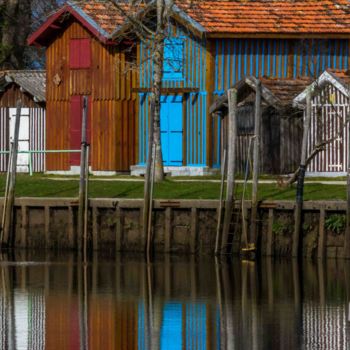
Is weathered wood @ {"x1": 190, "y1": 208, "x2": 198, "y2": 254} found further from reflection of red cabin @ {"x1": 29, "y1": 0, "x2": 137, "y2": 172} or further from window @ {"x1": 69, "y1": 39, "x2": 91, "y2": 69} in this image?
window @ {"x1": 69, "y1": 39, "x2": 91, "y2": 69}

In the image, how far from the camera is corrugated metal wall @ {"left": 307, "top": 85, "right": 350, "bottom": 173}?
2088 inches

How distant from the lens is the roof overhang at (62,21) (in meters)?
58.8

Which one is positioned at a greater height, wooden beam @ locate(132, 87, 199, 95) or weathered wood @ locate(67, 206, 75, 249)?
wooden beam @ locate(132, 87, 199, 95)

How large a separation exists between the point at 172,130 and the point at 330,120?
7.46 meters

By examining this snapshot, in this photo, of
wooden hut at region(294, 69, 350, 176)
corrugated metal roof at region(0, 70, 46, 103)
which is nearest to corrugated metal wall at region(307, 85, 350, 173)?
wooden hut at region(294, 69, 350, 176)

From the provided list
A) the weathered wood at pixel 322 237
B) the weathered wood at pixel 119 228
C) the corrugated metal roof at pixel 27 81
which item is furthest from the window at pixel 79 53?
the weathered wood at pixel 322 237

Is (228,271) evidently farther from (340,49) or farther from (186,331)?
(340,49)

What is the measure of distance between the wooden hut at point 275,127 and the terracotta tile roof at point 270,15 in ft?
8.55

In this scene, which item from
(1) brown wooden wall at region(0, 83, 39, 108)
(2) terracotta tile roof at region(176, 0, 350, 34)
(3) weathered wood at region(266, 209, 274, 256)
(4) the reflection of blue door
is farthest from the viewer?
(1) brown wooden wall at region(0, 83, 39, 108)

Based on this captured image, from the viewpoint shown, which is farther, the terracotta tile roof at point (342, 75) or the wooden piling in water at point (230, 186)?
the terracotta tile roof at point (342, 75)

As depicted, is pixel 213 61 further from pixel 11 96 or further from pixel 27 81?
pixel 11 96

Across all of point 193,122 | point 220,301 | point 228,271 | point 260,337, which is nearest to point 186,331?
point 260,337

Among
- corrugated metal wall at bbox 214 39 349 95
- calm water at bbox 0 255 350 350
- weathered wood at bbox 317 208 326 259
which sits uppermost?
corrugated metal wall at bbox 214 39 349 95

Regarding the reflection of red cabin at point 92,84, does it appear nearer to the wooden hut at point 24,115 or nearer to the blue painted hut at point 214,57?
the blue painted hut at point 214,57
